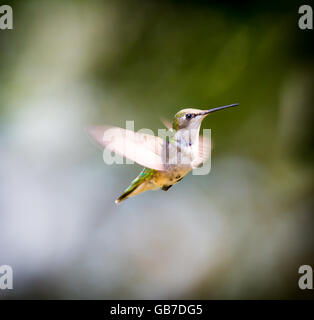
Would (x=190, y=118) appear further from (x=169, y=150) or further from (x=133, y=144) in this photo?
(x=133, y=144)

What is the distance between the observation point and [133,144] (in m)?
0.91

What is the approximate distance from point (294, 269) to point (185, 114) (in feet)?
4.43

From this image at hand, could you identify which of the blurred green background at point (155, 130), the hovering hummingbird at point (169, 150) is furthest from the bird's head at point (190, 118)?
the blurred green background at point (155, 130)

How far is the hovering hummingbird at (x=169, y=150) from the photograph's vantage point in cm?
91

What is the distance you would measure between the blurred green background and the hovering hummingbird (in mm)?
987

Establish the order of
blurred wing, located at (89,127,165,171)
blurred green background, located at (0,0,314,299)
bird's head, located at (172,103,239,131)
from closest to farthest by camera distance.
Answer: blurred wing, located at (89,127,165,171), bird's head, located at (172,103,239,131), blurred green background, located at (0,0,314,299)

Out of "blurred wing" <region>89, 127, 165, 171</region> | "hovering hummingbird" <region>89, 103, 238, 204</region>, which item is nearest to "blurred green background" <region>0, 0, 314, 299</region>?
"hovering hummingbird" <region>89, 103, 238, 204</region>

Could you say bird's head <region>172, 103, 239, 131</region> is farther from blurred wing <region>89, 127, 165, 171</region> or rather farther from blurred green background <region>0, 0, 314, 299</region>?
blurred green background <region>0, 0, 314, 299</region>

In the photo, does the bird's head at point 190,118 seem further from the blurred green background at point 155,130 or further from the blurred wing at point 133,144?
the blurred green background at point 155,130

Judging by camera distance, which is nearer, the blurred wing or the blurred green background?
the blurred wing

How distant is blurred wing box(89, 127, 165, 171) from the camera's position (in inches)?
32.5

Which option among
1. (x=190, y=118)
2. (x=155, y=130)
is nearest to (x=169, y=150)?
(x=190, y=118)
